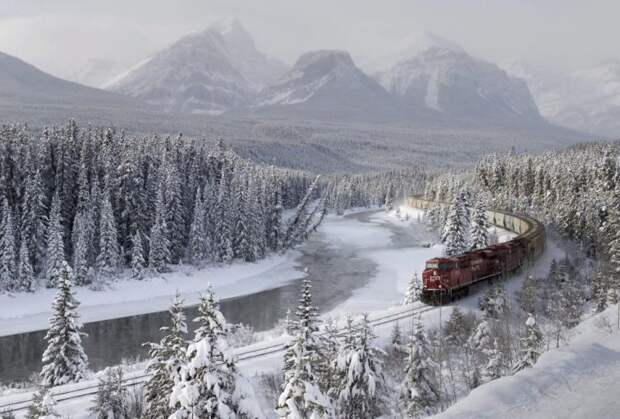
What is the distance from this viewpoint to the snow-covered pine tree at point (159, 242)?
73.9 m

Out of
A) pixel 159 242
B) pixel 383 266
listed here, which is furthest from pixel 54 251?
pixel 383 266

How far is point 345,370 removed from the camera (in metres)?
21.2

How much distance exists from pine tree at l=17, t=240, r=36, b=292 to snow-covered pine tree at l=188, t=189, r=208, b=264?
21776mm

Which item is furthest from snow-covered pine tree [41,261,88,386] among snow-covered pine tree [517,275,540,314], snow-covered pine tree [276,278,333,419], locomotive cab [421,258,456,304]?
snow-covered pine tree [517,275,540,314]

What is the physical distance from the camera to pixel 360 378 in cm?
2070

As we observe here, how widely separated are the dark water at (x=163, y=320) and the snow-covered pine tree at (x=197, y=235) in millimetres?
13710

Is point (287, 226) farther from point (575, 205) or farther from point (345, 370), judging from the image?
point (345, 370)

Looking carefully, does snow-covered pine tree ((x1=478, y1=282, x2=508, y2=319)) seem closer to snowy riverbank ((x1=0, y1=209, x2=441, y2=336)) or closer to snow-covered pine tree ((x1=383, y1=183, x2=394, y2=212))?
snowy riverbank ((x1=0, y1=209, x2=441, y2=336))

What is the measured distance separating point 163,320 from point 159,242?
1891 cm

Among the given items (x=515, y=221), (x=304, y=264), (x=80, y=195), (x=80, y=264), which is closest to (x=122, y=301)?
(x=80, y=264)

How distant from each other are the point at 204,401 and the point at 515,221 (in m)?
86.2

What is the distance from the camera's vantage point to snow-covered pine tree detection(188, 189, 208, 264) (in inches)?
3118

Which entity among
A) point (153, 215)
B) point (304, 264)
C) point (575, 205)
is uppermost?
point (575, 205)

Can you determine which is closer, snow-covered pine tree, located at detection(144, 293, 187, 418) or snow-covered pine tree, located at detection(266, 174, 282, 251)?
snow-covered pine tree, located at detection(144, 293, 187, 418)
